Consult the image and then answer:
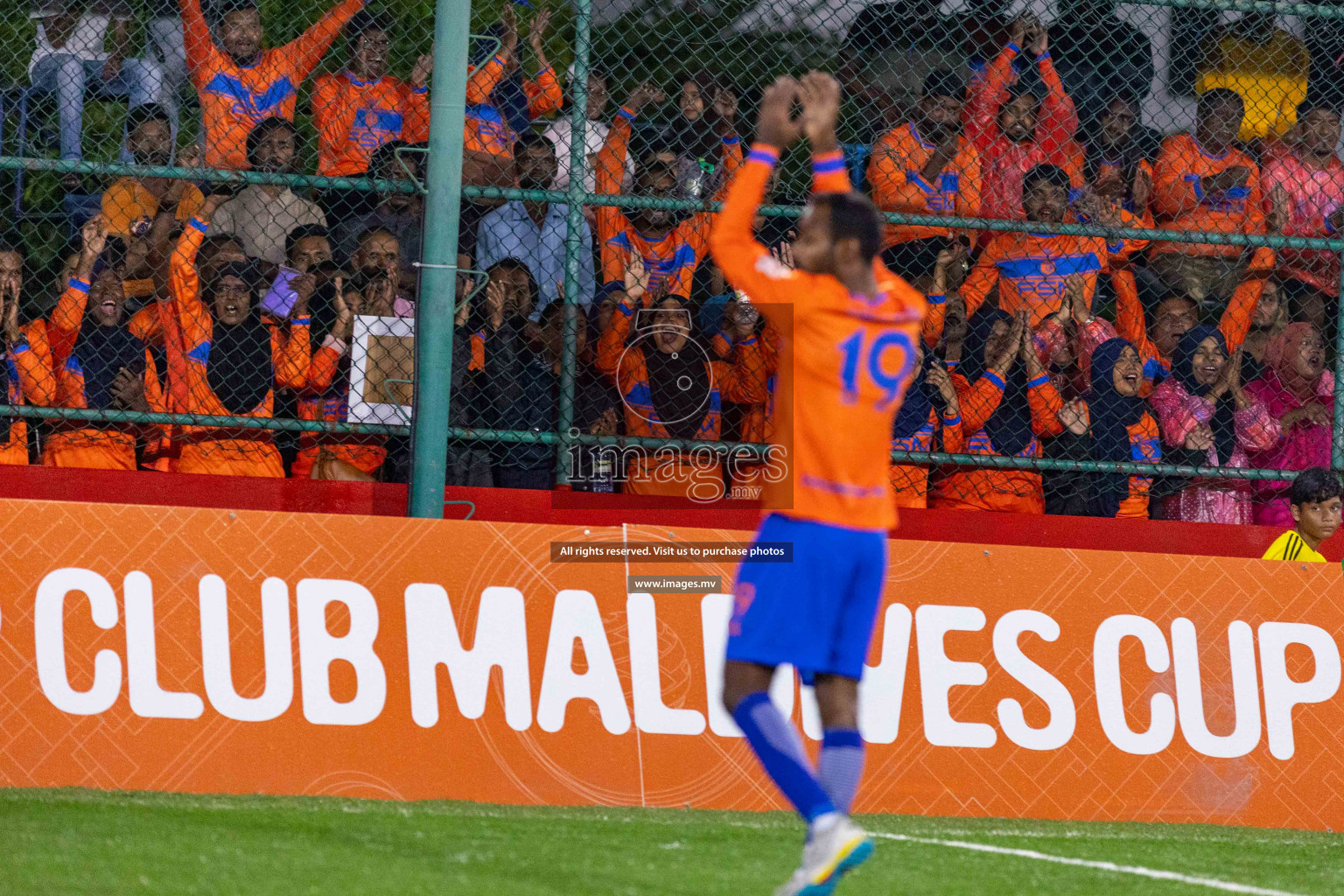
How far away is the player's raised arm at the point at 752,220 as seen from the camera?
159 inches

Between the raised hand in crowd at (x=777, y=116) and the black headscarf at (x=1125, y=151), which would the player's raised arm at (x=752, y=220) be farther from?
the black headscarf at (x=1125, y=151)

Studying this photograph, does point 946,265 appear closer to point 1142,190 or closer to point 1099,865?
point 1142,190

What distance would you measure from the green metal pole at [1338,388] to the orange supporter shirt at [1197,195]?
0.60 meters

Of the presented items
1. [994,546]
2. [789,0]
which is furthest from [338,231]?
[994,546]

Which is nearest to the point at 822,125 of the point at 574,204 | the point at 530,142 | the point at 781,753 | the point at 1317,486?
the point at 781,753

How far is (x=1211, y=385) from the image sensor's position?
795 centimetres

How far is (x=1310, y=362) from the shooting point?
800 cm

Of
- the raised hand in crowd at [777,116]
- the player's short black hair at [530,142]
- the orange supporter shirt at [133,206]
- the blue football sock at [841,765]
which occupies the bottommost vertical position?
the blue football sock at [841,765]

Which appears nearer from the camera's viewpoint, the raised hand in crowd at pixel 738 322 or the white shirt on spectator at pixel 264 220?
the white shirt on spectator at pixel 264 220

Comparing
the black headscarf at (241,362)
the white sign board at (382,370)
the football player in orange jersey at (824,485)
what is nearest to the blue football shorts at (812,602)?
the football player in orange jersey at (824,485)

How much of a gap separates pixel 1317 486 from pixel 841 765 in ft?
14.2

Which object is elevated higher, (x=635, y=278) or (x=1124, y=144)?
(x=1124, y=144)

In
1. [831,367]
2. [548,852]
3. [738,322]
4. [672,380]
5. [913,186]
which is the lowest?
[548,852]

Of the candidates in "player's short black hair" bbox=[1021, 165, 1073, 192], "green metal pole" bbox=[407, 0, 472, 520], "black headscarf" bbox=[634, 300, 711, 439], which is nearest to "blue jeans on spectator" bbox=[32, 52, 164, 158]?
"green metal pole" bbox=[407, 0, 472, 520]
